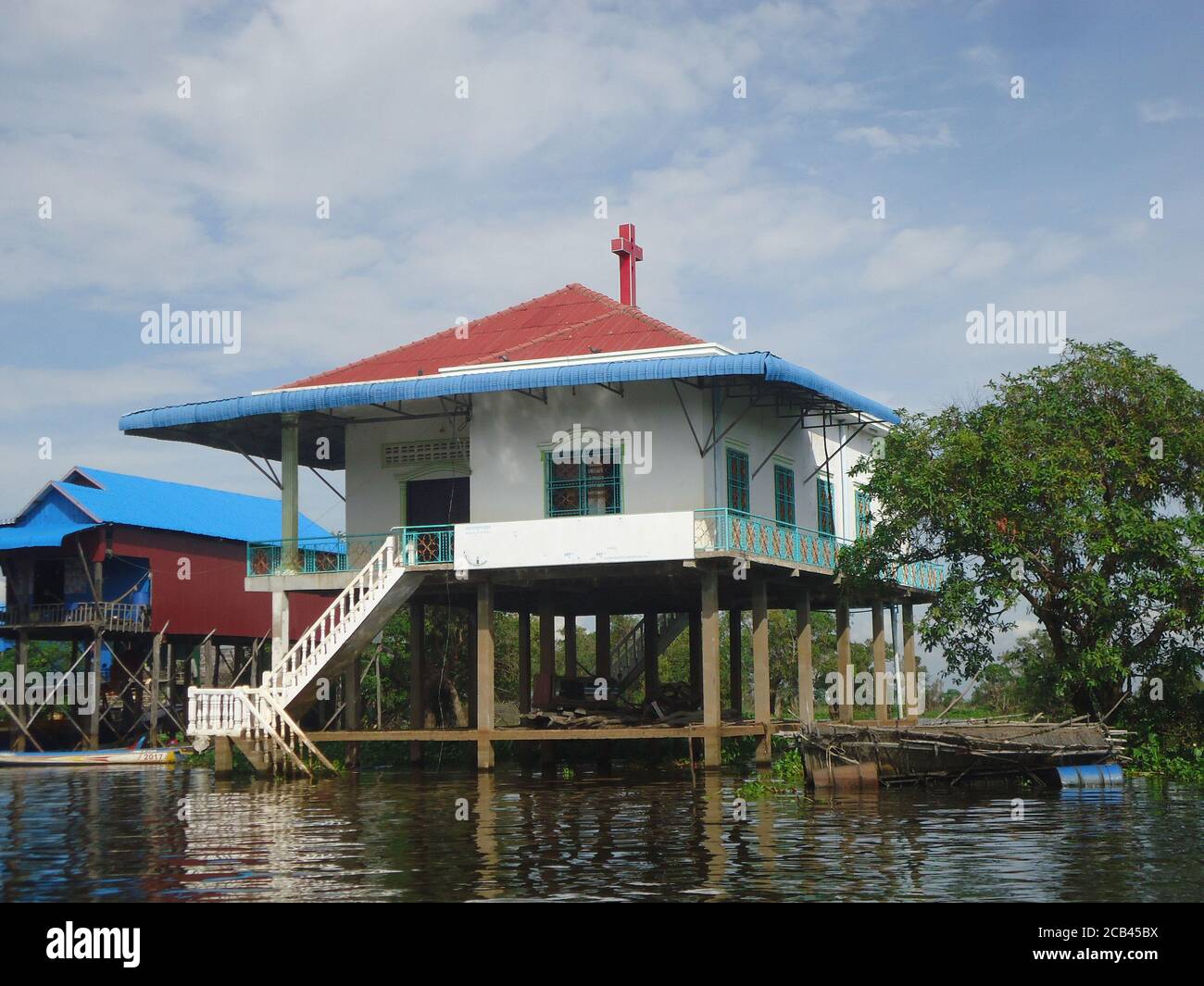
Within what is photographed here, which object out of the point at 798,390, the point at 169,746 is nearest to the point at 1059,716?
the point at 798,390

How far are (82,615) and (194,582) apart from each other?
4024 millimetres

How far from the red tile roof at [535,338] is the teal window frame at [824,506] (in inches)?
261

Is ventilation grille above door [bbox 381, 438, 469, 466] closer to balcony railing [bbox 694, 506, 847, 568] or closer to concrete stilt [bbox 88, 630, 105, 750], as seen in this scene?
balcony railing [bbox 694, 506, 847, 568]

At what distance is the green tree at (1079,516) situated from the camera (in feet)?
87.6

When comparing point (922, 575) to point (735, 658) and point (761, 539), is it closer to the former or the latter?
point (735, 658)

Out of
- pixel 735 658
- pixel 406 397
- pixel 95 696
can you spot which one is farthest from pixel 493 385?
pixel 95 696

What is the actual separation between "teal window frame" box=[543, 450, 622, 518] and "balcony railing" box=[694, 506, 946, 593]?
2.35 meters

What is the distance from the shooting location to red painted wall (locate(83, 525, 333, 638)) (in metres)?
44.2

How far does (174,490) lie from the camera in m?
50.0

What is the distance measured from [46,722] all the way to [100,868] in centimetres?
3044

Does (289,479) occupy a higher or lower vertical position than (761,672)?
higher

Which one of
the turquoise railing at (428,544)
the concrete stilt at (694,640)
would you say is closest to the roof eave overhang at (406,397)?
the turquoise railing at (428,544)

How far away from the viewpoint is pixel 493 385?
94.3 ft

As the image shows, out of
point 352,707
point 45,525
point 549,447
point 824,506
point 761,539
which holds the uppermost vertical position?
point 549,447
